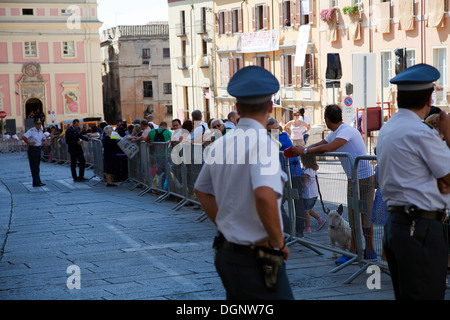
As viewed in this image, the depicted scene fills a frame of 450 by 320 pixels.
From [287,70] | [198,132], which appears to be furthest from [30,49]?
[198,132]

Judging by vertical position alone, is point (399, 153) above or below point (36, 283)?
above

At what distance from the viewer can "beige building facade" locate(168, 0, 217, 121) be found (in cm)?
5222

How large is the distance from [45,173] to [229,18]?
24986 millimetres

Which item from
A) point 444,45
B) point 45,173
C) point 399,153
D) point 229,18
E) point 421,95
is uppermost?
point 229,18

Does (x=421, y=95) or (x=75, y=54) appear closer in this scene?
(x=421, y=95)

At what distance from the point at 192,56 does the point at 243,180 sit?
172 feet

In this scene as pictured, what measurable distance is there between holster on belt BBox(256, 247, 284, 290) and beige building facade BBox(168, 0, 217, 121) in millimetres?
48242

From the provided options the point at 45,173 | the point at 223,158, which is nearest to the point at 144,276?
the point at 223,158

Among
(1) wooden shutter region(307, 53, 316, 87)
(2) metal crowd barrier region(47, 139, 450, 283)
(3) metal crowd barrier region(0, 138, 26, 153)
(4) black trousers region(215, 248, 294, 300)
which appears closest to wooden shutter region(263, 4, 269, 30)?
(1) wooden shutter region(307, 53, 316, 87)

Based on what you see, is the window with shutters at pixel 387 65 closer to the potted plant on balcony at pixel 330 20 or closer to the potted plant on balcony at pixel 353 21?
the potted plant on balcony at pixel 353 21

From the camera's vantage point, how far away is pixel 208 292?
702cm

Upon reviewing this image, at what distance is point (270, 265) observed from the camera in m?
3.93

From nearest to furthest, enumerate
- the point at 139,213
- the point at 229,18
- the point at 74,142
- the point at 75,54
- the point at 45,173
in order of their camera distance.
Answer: the point at 139,213 → the point at 74,142 → the point at 45,173 → the point at 229,18 → the point at 75,54

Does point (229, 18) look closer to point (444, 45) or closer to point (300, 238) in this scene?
point (444, 45)
